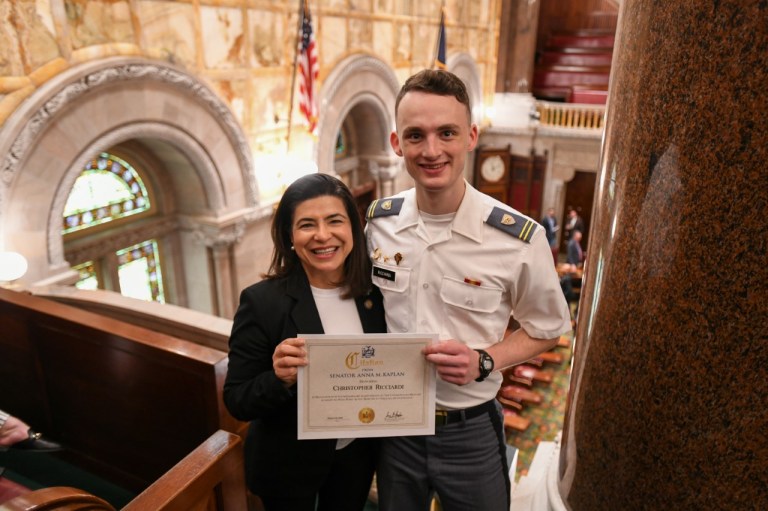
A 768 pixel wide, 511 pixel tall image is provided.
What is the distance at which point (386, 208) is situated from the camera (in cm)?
220

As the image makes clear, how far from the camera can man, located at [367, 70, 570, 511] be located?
6.15 feet

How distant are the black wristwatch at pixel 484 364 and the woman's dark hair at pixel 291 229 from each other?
0.49m

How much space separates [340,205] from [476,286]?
0.57 metres

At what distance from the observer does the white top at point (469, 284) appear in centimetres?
190

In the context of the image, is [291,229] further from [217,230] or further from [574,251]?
[574,251]

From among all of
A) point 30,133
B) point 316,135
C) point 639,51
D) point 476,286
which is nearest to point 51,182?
point 30,133

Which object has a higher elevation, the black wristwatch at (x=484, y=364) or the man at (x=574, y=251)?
the black wristwatch at (x=484, y=364)

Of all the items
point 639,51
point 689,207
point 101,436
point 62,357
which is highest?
point 639,51

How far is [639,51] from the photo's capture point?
4.09ft

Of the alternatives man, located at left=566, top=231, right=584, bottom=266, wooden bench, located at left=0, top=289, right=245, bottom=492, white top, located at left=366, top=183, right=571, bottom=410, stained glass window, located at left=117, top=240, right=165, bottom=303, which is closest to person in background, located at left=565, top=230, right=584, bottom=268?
man, located at left=566, top=231, right=584, bottom=266

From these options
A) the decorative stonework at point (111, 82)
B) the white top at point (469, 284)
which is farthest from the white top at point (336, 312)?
the decorative stonework at point (111, 82)

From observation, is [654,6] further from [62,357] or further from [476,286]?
[62,357]

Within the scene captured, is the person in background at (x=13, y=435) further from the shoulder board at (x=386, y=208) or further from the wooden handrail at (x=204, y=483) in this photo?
the shoulder board at (x=386, y=208)

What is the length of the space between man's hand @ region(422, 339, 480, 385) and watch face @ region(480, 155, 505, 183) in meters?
14.4
